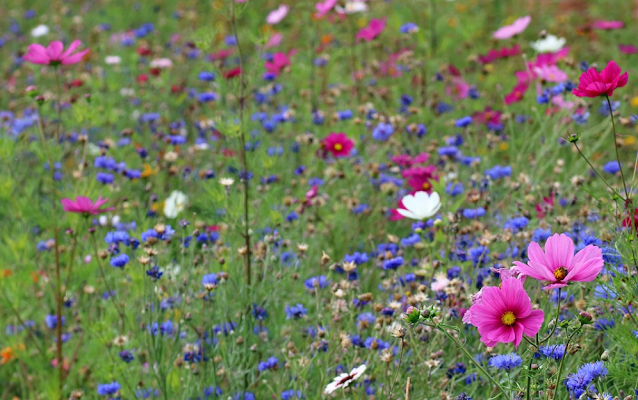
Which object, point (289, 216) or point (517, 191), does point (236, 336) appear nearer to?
point (289, 216)

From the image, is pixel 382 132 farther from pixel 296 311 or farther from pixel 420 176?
pixel 296 311

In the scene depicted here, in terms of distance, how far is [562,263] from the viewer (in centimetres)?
116

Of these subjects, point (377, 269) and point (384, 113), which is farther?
point (384, 113)

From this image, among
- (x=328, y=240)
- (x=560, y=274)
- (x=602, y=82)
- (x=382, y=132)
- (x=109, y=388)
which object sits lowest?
(x=328, y=240)

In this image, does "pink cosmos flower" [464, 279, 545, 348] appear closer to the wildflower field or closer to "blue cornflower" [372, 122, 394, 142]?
the wildflower field

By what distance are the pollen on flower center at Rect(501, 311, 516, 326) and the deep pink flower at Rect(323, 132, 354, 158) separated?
1442 mm

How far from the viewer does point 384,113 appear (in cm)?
323

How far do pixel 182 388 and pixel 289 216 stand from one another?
0.63 metres

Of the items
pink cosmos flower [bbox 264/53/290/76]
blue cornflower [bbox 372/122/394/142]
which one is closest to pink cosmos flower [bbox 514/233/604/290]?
blue cornflower [bbox 372/122/394/142]

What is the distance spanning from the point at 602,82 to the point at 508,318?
47cm

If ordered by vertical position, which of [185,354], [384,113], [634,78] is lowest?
[634,78]

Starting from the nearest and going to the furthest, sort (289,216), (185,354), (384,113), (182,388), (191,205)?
(185,354), (182,388), (289,216), (191,205), (384,113)

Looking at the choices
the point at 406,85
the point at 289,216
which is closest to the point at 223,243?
the point at 289,216

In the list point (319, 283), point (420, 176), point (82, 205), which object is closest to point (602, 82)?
point (319, 283)
